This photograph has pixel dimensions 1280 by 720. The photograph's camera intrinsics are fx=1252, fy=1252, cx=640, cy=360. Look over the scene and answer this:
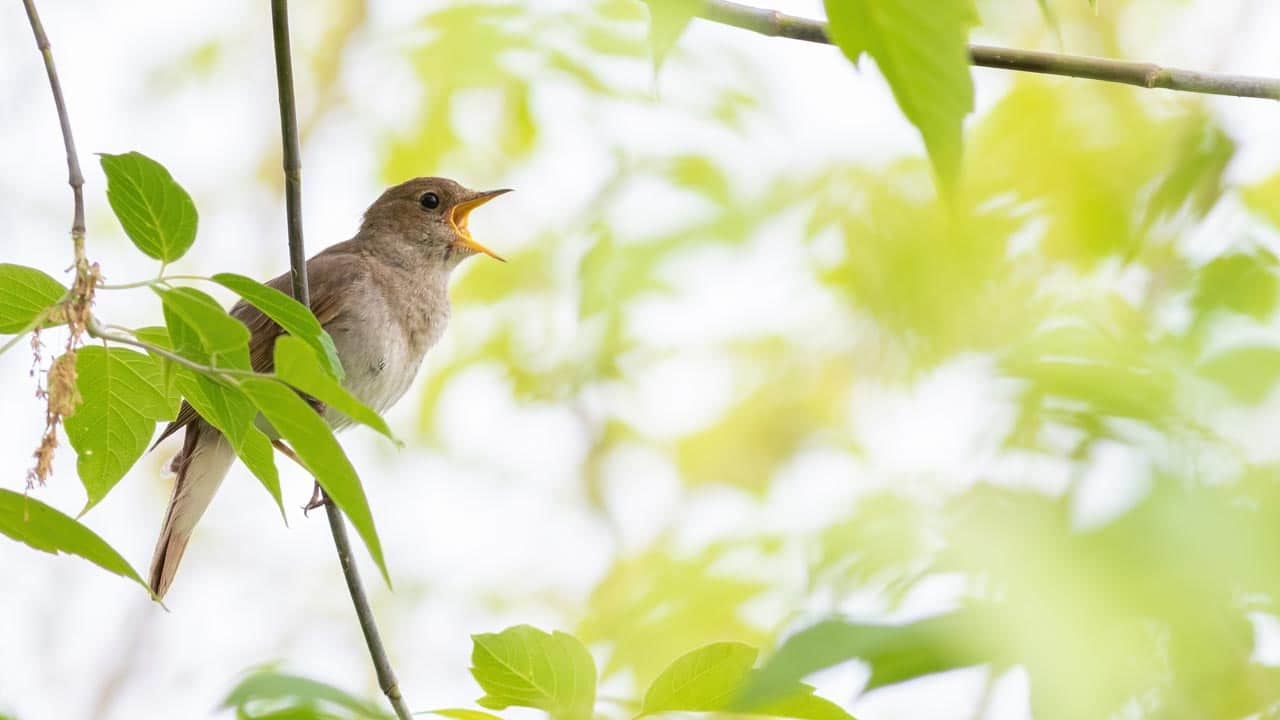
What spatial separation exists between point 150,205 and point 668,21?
95cm

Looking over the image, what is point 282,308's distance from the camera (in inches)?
72.3

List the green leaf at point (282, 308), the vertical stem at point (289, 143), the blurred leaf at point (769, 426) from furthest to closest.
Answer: the blurred leaf at point (769, 426) < the vertical stem at point (289, 143) < the green leaf at point (282, 308)

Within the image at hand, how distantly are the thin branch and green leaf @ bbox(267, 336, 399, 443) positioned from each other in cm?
100

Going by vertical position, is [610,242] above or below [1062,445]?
above

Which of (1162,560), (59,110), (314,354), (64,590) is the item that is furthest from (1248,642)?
(64,590)

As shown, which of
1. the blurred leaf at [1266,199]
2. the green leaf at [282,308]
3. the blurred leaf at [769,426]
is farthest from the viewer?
the blurred leaf at [769,426]

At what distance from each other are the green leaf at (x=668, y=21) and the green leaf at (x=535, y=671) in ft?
2.96

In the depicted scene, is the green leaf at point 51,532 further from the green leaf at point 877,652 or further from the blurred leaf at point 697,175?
the blurred leaf at point 697,175

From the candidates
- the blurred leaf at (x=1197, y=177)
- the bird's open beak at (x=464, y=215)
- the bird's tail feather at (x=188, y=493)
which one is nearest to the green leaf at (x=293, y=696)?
the blurred leaf at (x=1197, y=177)

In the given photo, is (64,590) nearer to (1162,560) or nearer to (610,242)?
(610,242)

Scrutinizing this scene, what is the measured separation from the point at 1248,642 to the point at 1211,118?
8.30 ft

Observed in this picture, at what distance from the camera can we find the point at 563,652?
185cm

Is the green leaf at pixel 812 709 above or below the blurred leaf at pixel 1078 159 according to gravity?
below

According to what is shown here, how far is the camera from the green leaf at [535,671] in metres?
1.83
